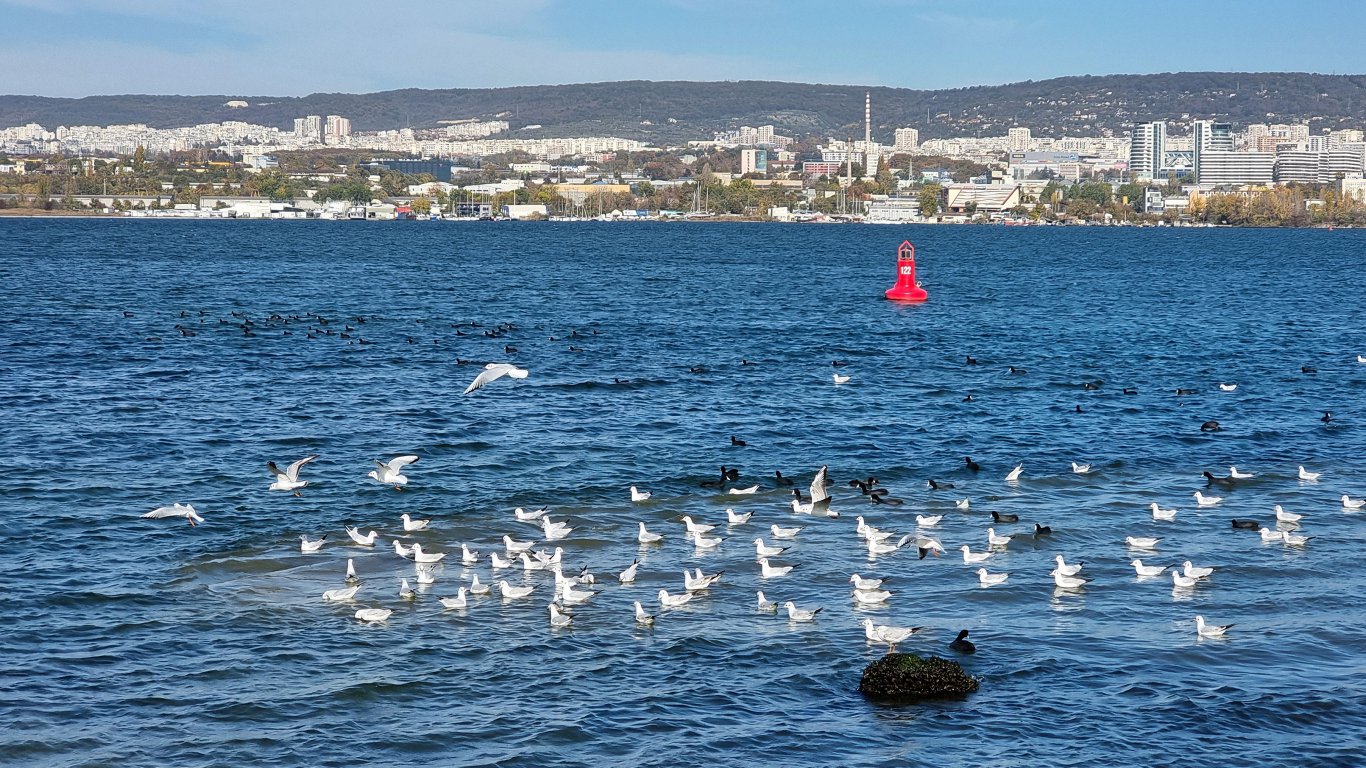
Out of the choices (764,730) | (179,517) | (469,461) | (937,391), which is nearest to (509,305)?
(937,391)

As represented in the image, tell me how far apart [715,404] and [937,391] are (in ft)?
21.4

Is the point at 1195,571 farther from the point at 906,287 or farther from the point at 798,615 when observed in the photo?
the point at 906,287

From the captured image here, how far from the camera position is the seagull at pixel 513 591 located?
18.7 metres

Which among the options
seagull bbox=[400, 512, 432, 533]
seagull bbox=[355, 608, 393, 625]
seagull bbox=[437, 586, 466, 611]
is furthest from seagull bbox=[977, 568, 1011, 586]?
seagull bbox=[400, 512, 432, 533]

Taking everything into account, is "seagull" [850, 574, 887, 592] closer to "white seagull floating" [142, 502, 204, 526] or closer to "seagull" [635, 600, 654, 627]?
"seagull" [635, 600, 654, 627]

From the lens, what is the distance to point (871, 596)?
18.7 metres

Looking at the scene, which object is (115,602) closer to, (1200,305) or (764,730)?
(764,730)

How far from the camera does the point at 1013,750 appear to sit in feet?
46.6

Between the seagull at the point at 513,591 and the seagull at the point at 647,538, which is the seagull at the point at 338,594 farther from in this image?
the seagull at the point at 647,538

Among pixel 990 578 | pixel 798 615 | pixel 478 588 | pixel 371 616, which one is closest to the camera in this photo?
pixel 371 616

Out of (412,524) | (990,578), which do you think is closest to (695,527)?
(412,524)

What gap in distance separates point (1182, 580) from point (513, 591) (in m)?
8.82

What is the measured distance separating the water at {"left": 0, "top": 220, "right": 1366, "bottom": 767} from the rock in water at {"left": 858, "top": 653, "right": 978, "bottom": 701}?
24cm

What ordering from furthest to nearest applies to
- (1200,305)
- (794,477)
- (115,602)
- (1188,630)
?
(1200,305)
(794,477)
(115,602)
(1188,630)
